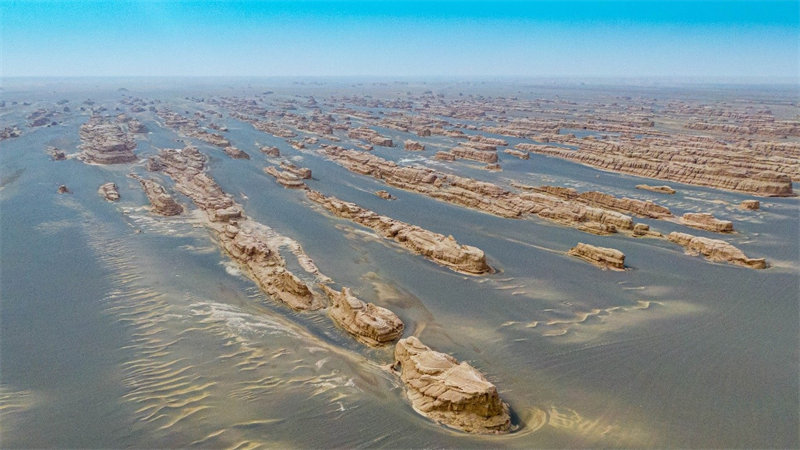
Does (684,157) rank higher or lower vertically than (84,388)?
higher

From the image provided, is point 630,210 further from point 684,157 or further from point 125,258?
point 125,258

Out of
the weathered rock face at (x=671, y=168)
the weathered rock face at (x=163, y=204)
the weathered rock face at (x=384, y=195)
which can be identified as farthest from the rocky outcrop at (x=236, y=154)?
the weathered rock face at (x=671, y=168)

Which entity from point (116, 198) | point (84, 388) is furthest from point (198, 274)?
point (116, 198)

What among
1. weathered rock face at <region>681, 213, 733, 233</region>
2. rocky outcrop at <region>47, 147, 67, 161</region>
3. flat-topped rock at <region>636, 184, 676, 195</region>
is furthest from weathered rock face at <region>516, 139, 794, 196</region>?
rocky outcrop at <region>47, 147, 67, 161</region>

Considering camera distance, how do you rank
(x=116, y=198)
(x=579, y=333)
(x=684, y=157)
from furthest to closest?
(x=684, y=157)
(x=116, y=198)
(x=579, y=333)

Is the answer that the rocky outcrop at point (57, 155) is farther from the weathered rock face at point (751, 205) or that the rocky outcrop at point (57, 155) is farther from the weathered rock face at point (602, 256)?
the weathered rock face at point (751, 205)

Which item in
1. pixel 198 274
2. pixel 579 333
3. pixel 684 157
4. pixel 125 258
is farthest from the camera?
pixel 684 157

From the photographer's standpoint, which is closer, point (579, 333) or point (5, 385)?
point (5, 385)
